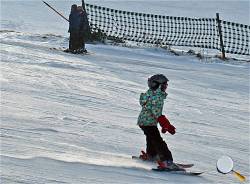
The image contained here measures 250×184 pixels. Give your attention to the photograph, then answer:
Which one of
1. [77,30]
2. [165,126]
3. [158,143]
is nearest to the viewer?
[165,126]

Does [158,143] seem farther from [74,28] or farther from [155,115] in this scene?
[74,28]

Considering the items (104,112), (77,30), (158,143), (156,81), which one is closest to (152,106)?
(156,81)

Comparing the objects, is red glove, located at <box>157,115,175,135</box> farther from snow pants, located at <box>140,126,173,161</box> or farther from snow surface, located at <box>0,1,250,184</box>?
snow surface, located at <box>0,1,250,184</box>

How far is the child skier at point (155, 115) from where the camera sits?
7.21m

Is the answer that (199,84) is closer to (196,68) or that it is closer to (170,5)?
(196,68)

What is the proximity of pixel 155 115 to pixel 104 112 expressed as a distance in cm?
334

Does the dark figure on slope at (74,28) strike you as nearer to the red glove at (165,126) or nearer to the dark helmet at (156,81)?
the dark helmet at (156,81)

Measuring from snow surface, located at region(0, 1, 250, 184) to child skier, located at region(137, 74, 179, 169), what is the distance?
9.4 inches

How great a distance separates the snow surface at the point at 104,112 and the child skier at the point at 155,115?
0.78 ft

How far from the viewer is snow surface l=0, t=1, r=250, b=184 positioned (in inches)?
277

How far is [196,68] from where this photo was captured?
17.0 m

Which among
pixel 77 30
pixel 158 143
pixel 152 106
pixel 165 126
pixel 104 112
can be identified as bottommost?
pixel 104 112

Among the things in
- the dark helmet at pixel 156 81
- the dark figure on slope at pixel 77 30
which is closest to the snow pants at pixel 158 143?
the dark helmet at pixel 156 81

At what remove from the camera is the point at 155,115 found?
23.6 ft
